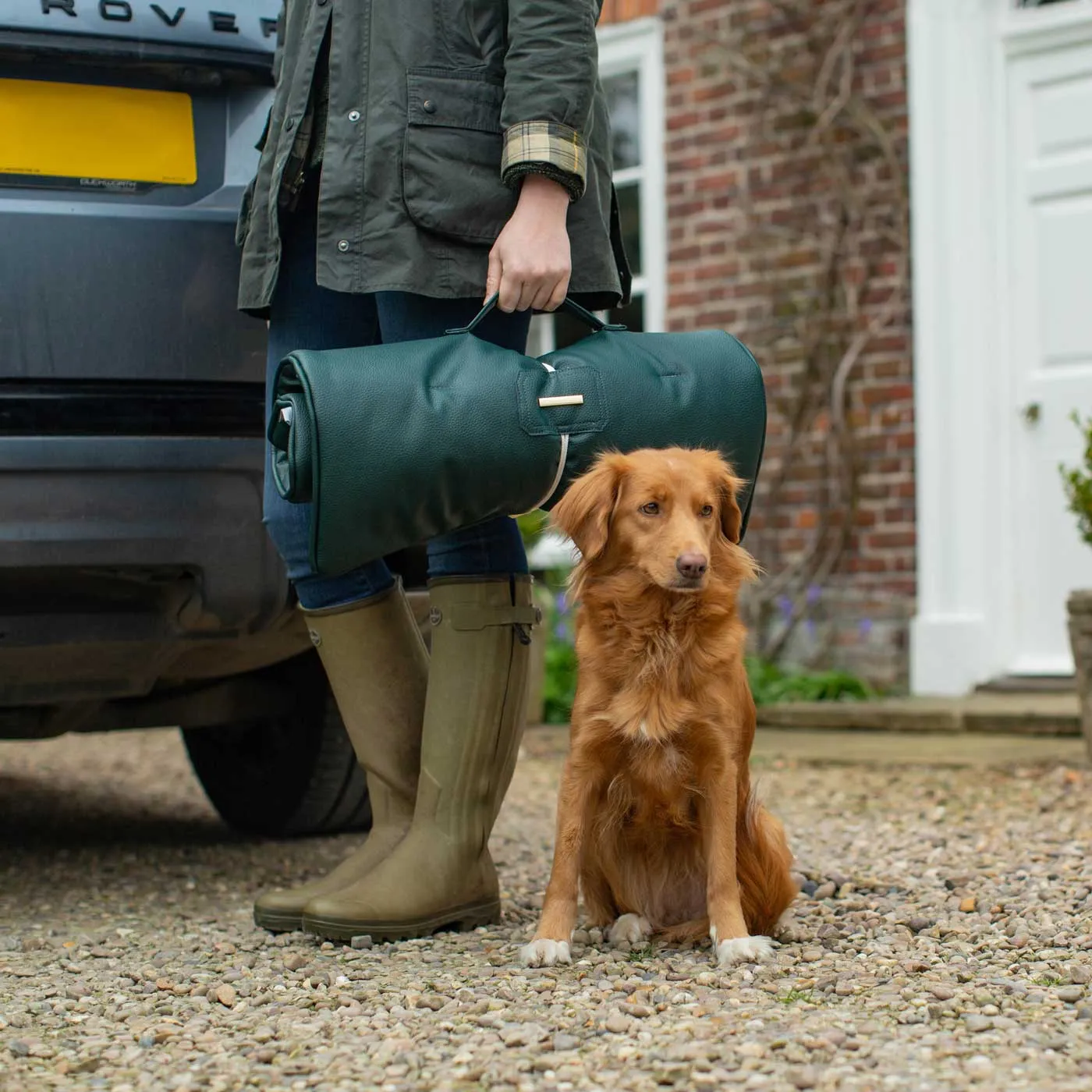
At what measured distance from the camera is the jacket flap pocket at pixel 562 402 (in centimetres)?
247

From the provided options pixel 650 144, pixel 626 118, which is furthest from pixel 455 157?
pixel 626 118

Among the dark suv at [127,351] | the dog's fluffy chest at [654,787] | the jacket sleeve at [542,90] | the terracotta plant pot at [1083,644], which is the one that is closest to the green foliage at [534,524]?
the terracotta plant pot at [1083,644]

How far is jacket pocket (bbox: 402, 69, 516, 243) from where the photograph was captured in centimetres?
254

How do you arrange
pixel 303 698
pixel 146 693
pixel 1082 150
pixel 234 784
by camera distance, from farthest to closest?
pixel 1082 150 < pixel 234 784 < pixel 303 698 < pixel 146 693

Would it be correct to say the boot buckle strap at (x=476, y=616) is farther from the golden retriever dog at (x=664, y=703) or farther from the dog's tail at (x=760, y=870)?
the dog's tail at (x=760, y=870)

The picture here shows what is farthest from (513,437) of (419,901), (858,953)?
(858,953)

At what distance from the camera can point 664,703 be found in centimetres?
251

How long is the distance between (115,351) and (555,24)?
0.97m

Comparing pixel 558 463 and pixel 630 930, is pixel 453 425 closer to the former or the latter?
pixel 558 463

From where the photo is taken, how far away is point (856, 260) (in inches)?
263

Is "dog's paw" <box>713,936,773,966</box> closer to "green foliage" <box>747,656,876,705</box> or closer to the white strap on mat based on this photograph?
the white strap on mat

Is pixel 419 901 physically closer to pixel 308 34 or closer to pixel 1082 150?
pixel 308 34

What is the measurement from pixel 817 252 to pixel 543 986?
16.3 ft

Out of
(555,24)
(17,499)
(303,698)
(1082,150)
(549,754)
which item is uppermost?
(1082,150)
